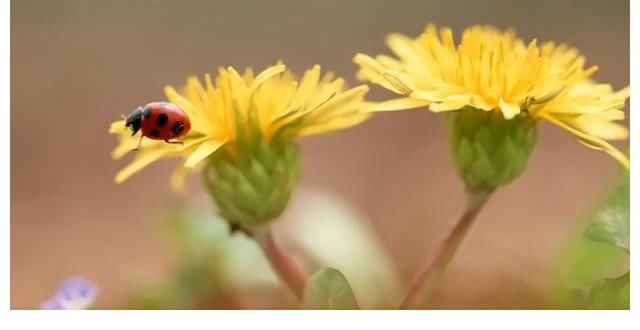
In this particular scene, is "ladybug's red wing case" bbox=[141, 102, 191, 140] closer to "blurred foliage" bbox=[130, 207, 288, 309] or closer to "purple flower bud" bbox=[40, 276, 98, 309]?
"purple flower bud" bbox=[40, 276, 98, 309]

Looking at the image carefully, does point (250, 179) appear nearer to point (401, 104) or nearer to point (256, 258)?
point (401, 104)

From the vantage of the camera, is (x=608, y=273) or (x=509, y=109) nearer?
(x=509, y=109)

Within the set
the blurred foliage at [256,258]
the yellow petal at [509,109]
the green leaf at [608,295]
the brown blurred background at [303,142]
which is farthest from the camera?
the brown blurred background at [303,142]

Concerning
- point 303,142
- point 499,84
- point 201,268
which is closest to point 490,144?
point 499,84

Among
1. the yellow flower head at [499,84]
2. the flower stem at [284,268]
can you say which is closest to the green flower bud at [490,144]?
the yellow flower head at [499,84]

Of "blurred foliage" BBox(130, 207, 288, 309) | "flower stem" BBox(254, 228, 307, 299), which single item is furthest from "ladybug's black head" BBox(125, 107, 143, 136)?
"blurred foliage" BBox(130, 207, 288, 309)

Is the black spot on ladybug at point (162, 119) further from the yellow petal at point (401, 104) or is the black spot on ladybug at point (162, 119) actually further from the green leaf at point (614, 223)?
the green leaf at point (614, 223)
